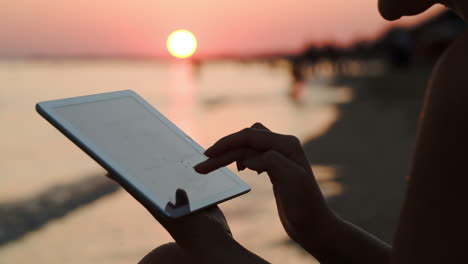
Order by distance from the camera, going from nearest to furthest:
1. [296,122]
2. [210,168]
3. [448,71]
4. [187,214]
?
[448,71] < [187,214] < [210,168] < [296,122]

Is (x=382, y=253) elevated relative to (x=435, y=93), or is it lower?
lower

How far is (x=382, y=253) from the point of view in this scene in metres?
1.47

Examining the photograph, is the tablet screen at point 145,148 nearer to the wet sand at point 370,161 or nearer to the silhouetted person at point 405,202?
the silhouetted person at point 405,202

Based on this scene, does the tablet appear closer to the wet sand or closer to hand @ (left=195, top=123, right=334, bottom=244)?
hand @ (left=195, top=123, right=334, bottom=244)

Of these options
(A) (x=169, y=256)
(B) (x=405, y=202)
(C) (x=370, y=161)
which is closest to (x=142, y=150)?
(A) (x=169, y=256)

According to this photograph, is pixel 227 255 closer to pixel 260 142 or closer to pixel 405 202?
pixel 260 142

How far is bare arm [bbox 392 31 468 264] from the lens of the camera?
89cm

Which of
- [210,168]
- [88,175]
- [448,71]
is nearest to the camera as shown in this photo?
[448,71]

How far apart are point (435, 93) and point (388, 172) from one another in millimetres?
5096

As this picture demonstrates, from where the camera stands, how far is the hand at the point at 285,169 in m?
1.37

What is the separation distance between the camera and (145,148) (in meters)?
1.65

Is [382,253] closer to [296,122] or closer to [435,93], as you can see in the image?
[435,93]

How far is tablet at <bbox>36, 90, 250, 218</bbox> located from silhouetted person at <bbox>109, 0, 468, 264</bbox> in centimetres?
9

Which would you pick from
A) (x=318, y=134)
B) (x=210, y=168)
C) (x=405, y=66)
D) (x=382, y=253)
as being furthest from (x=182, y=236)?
(x=405, y=66)
